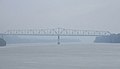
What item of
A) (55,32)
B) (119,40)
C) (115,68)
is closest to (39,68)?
(115,68)

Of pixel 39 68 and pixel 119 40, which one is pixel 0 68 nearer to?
pixel 39 68

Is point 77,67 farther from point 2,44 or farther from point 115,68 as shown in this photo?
point 2,44

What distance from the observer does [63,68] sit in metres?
23.9

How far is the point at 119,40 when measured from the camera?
149 m

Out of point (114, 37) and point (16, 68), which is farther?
point (114, 37)

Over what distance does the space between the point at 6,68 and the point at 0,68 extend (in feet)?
1.53

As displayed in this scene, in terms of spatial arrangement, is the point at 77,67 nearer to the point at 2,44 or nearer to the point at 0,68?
the point at 0,68

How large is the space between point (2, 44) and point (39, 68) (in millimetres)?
80561

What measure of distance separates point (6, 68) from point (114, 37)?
13292 centimetres

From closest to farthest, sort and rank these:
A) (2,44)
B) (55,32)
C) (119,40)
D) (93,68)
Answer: (93,68), (2,44), (55,32), (119,40)

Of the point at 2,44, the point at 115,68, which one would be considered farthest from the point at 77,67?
the point at 2,44

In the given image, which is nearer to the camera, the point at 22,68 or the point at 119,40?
the point at 22,68

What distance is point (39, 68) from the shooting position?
24.0 meters

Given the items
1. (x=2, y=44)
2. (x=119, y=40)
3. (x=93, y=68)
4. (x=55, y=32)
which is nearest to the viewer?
(x=93, y=68)
